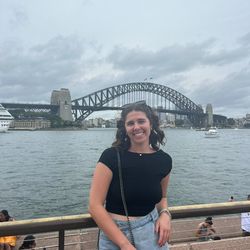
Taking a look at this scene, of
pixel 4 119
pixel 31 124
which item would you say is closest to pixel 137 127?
pixel 4 119

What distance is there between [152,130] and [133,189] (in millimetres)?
452

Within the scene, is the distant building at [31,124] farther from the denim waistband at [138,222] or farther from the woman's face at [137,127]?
the denim waistband at [138,222]

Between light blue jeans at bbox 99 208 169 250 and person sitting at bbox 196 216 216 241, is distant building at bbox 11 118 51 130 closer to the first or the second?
person sitting at bbox 196 216 216 241

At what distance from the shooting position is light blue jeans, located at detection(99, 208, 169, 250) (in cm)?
223

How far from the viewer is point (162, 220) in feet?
7.74

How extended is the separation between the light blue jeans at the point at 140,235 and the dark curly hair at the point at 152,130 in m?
0.40

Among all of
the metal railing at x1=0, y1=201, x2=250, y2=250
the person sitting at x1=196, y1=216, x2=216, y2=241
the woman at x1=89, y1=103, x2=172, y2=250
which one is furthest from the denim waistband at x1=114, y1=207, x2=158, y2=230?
the person sitting at x1=196, y1=216, x2=216, y2=241

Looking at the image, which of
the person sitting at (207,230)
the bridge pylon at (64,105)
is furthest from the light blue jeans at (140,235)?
the bridge pylon at (64,105)

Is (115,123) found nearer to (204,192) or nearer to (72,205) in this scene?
(72,205)

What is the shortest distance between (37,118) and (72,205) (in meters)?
116

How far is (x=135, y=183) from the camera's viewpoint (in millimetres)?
2242

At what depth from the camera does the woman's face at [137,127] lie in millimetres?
2359

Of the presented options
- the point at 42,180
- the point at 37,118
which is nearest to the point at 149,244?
the point at 42,180

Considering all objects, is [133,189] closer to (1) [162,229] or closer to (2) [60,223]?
(1) [162,229]
